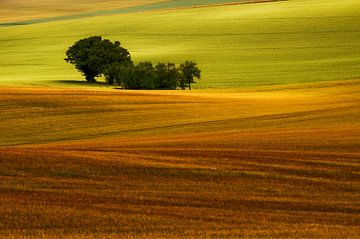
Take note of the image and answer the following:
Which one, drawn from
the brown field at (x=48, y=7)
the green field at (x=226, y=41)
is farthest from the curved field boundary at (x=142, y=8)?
the green field at (x=226, y=41)

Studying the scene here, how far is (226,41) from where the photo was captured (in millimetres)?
82188

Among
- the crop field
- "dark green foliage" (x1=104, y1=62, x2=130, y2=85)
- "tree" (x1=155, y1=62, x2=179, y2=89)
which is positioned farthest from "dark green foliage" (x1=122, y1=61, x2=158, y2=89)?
the crop field

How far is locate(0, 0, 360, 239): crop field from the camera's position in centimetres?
1494

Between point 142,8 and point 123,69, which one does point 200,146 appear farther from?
point 142,8

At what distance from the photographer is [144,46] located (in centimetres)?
8331

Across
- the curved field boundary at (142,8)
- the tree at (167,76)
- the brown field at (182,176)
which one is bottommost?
the brown field at (182,176)

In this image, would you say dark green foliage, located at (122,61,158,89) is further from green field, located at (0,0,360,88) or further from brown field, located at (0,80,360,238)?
brown field, located at (0,80,360,238)

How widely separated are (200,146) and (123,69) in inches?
1289

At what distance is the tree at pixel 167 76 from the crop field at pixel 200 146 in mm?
2541

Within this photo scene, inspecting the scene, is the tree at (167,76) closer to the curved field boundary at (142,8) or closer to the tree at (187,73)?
the tree at (187,73)

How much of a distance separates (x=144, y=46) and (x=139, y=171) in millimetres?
63925

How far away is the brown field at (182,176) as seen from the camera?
1444 cm

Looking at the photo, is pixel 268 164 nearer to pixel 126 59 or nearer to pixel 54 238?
pixel 54 238

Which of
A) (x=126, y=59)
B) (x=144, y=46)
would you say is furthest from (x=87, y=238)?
(x=144, y=46)
